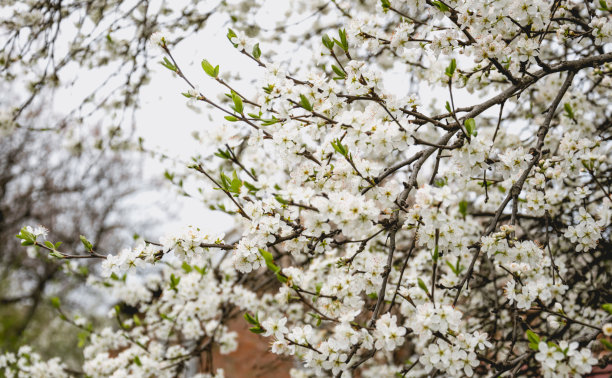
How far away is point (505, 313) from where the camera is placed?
3682 millimetres

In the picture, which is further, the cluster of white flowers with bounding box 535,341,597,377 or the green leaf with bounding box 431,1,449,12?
the green leaf with bounding box 431,1,449,12

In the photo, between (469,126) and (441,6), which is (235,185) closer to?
(469,126)

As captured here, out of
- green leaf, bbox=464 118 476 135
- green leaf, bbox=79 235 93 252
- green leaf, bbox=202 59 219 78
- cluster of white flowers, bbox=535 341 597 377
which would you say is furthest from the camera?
green leaf, bbox=202 59 219 78

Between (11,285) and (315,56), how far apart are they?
17436 millimetres

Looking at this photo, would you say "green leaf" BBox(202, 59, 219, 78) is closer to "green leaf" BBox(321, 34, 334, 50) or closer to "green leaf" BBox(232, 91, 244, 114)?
"green leaf" BBox(232, 91, 244, 114)

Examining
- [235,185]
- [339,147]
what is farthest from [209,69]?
[339,147]

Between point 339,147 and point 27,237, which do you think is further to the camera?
point 27,237

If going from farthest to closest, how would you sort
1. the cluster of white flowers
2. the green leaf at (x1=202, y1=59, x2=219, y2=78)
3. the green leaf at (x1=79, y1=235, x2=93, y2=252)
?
the green leaf at (x1=202, y1=59, x2=219, y2=78), the green leaf at (x1=79, y1=235, x2=93, y2=252), the cluster of white flowers

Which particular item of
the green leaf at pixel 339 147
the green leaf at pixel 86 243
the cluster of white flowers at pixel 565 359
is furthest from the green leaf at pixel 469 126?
the green leaf at pixel 86 243

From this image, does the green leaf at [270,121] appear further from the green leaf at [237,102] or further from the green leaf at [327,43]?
the green leaf at [327,43]

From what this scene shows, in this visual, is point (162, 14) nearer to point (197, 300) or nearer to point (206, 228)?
point (197, 300)

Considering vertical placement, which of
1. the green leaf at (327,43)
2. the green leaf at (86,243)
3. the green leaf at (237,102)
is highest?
the green leaf at (327,43)

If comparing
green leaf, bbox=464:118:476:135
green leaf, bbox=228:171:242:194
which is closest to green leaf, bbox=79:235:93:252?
green leaf, bbox=228:171:242:194

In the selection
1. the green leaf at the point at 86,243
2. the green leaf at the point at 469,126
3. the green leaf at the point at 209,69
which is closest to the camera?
the green leaf at the point at 469,126
